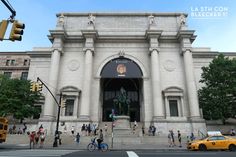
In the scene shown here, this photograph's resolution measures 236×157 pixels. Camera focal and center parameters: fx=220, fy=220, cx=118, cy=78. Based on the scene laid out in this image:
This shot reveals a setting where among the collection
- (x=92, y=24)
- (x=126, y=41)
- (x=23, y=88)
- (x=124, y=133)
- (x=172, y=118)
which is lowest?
(x=124, y=133)

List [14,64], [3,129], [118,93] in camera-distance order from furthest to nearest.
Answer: [14,64], [118,93], [3,129]

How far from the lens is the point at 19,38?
9.53 meters

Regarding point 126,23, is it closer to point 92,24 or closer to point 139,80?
point 92,24

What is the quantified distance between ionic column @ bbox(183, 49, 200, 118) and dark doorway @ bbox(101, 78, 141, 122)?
10.3 metres

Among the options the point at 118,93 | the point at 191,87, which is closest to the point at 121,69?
the point at 118,93

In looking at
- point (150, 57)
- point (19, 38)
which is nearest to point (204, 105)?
point (150, 57)

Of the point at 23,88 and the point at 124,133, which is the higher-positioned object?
the point at 23,88

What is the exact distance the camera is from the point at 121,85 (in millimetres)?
46594

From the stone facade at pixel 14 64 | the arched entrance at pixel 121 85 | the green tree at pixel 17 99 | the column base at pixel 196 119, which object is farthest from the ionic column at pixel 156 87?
the stone facade at pixel 14 64

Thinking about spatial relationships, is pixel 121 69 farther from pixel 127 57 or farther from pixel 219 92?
pixel 219 92

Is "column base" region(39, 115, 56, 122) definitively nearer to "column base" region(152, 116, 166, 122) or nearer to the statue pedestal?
the statue pedestal

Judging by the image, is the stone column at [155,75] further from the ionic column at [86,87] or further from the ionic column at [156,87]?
the ionic column at [86,87]

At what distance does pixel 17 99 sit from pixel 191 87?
95.3ft

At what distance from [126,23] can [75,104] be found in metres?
19.9
